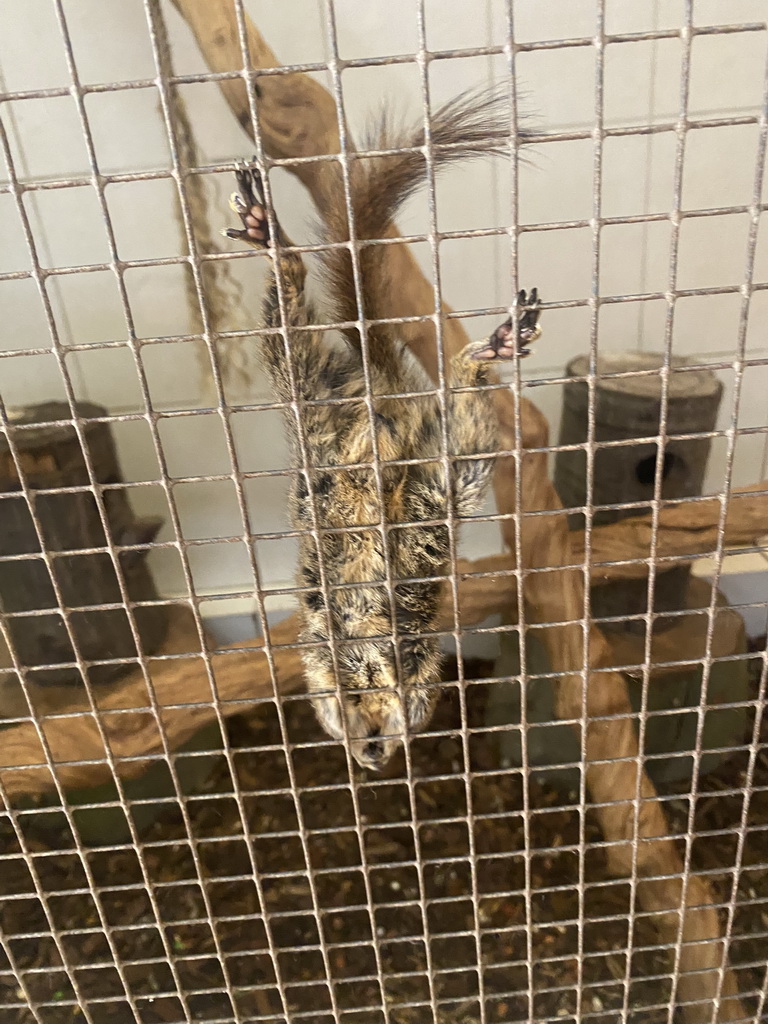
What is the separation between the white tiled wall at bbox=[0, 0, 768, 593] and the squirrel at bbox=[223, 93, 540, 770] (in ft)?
0.85

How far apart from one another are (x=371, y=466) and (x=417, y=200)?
92 cm

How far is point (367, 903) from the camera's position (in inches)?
51.2

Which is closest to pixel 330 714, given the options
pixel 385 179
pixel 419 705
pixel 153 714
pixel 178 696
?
pixel 419 705

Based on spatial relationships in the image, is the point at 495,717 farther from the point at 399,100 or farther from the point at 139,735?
the point at 399,100

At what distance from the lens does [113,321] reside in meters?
1.69

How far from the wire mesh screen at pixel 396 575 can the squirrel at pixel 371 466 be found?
0.05m

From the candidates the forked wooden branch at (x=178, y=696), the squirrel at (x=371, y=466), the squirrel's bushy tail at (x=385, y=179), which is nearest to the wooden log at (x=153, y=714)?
the forked wooden branch at (x=178, y=696)

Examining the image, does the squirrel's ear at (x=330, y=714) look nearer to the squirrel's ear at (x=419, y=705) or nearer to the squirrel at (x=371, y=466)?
the squirrel at (x=371, y=466)

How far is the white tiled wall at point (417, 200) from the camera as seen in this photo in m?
1.46

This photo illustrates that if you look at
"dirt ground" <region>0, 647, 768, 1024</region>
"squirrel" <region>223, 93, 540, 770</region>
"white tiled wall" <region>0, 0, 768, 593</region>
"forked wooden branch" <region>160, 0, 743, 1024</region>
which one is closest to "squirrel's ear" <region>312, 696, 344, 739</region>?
"squirrel" <region>223, 93, 540, 770</region>

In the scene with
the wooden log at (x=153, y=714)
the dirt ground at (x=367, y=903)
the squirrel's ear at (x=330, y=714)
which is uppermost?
the wooden log at (x=153, y=714)

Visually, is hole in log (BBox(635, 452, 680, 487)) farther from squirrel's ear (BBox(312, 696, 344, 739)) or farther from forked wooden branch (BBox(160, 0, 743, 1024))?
squirrel's ear (BBox(312, 696, 344, 739))

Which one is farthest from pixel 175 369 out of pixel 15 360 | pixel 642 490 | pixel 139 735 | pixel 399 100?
pixel 642 490

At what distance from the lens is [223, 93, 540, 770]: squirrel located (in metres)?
0.96
